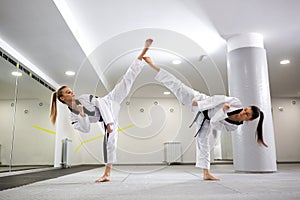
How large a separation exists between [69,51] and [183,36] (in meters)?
2.28

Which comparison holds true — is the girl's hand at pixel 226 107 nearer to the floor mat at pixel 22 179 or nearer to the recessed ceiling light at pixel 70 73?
the floor mat at pixel 22 179

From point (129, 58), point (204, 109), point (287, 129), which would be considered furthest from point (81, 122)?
point (287, 129)

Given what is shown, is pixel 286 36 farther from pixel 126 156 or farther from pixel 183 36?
pixel 126 156

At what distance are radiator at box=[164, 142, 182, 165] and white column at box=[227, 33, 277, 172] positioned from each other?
4.69 metres

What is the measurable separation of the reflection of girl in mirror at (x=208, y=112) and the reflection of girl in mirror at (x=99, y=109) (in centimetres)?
46

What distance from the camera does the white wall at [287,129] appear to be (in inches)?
401

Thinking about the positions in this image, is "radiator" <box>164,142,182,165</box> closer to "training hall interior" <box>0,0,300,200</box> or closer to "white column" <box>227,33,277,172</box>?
"training hall interior" <box>0,0,300,200</box>

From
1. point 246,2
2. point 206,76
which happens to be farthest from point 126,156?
point 246,2

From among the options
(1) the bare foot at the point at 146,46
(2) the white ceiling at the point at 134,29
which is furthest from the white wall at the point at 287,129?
(1) the bare foot at the point at 146,46

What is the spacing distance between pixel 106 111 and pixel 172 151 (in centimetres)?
689

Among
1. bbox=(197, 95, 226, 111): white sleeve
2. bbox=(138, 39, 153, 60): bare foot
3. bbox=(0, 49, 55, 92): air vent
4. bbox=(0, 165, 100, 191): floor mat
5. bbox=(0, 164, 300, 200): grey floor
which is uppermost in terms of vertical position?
bbox=(0, 49, 55, 92): air vent

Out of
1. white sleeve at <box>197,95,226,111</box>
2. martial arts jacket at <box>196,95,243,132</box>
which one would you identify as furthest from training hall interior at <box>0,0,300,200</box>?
white sleeve at <box>197,95,226,111</box>

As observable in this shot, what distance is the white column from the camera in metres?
4.37

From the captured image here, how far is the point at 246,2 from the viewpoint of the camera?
157 inches
